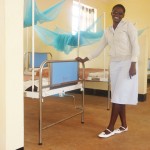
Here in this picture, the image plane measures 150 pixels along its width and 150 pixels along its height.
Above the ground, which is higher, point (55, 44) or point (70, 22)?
point (70, 22)

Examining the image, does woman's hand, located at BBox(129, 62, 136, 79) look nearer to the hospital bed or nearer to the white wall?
the hospital bed

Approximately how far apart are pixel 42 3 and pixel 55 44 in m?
1.61

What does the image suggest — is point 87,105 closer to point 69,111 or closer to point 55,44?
point 69,111

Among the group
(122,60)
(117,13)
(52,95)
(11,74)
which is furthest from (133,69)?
(52,95)

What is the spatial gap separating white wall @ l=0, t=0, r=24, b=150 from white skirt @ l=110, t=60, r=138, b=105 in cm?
108

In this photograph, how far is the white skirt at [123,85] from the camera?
273cm

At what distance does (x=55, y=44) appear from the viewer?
434 centimetres

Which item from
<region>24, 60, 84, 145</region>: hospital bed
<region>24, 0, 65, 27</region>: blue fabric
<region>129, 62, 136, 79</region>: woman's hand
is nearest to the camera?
<region>24, 60, 84, 145</region>: hospital bed

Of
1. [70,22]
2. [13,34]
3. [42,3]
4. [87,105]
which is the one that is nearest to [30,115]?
[87,105]

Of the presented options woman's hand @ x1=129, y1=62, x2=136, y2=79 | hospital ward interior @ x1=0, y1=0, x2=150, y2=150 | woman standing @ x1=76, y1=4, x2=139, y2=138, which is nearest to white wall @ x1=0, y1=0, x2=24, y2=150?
hospital ward interior @ x1=0, y1=0, x2=150, y2=150

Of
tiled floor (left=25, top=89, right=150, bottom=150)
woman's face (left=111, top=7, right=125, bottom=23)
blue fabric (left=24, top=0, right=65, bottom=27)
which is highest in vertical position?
blue fabric (left=24, top=0, right=65, bottom=27)

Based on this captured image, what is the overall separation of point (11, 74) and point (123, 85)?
123 cm

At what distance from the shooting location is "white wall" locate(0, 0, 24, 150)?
204cm

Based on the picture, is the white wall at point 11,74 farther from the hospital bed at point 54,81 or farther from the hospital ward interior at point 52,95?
the hospital bed at point 54,81
